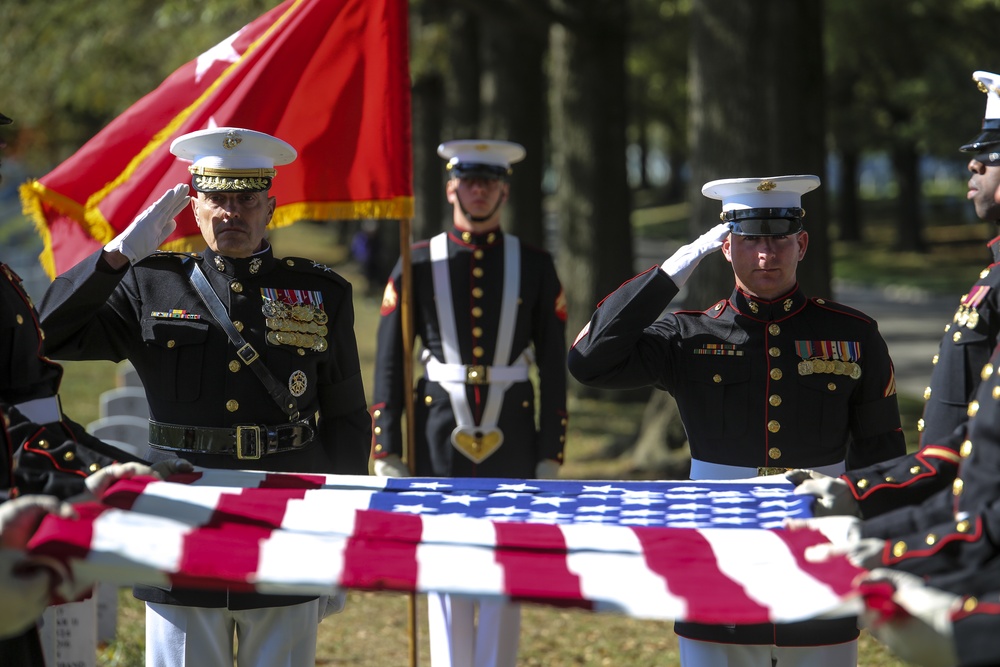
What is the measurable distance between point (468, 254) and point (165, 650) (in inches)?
106

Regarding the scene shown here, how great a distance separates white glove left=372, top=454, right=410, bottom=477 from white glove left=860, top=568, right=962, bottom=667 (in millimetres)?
3302

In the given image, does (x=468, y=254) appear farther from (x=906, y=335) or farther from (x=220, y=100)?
(x=906, y=335)

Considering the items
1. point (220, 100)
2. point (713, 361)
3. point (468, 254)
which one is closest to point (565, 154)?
point (468, 254)

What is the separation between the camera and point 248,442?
13.9 feet

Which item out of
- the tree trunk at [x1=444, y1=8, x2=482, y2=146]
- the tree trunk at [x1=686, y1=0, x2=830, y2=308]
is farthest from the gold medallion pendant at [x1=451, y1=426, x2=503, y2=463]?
the tree trunk at [x1=444, y1=8, x2=482, y2=146]

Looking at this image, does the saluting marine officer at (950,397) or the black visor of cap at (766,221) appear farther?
the black visor of cap at (766,221)

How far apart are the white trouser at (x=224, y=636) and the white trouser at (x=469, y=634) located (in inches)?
43.4

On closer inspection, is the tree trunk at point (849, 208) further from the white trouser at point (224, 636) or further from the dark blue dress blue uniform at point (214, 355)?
the white trouser at point (224, 636)

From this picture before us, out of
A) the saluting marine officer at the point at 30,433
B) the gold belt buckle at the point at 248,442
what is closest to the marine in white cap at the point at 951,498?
the gold belt buckle at the point at 248,442

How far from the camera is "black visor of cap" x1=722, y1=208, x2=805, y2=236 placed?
4.21 meters

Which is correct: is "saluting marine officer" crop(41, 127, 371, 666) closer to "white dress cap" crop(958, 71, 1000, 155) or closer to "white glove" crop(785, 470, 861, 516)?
"white glove" crop(785, 470, 861, 516)

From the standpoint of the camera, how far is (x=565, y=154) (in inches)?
493

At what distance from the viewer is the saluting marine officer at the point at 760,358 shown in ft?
14.0

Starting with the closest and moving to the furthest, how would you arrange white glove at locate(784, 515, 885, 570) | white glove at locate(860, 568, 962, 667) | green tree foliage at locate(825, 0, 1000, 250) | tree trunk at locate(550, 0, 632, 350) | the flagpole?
white glove at locate(860, 568, 962, 667) → white glove at locate(784, 515, 885, 570) → the flagpole → tree trunk at locate(550, 0, 632, 350) → green tree foliage at locate(825, 0, 1000, 250)
